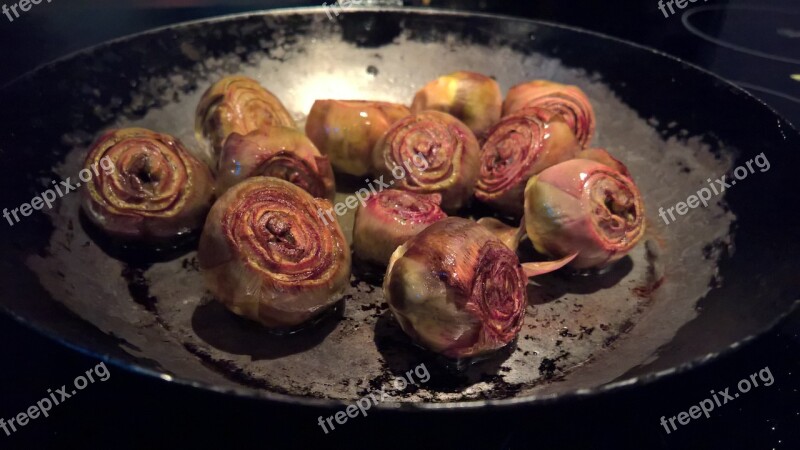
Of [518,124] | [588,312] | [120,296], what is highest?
[518,124]

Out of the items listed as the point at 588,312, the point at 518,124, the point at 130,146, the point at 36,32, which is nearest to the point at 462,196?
the point at 518,124

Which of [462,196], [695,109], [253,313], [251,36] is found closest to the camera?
[253,313]

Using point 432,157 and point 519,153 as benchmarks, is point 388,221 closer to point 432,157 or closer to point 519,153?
point 432,157

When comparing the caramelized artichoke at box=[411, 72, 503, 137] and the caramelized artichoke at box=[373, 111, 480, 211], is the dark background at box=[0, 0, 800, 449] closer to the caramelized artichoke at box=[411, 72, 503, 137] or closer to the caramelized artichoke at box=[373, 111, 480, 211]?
the caramelized artichoke at box=[373, 111, 480, 211]

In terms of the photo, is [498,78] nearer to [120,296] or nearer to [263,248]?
[263,248]

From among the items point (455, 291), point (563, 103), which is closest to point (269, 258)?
point (455, 291)

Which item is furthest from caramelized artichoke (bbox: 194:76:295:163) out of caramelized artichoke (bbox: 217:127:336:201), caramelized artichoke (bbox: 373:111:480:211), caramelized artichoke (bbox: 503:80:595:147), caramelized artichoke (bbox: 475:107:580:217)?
caramelized artichoke (bbox: 503:80:595:147)
